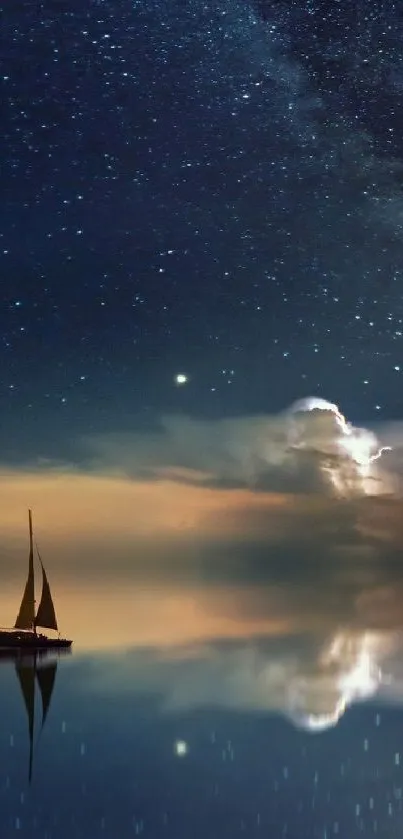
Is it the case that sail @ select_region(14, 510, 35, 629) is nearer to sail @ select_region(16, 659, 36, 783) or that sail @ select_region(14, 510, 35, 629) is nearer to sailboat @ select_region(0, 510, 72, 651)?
sailboat @ select_region(0, 510, 72, 651)

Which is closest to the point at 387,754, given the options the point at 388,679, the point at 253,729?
the point at 253,729

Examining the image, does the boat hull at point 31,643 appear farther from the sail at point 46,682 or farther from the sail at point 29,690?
the sail at point 46,682

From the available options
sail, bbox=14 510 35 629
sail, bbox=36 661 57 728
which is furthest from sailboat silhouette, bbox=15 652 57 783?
sail, bbox=14 510 35 629

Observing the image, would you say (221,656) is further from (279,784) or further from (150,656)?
(279,784)

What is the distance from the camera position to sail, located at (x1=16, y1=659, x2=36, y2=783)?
1294 inches

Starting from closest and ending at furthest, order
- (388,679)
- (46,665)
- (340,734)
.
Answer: (340,734) < (388,679) < (46,665)

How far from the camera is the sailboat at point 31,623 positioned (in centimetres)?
5847

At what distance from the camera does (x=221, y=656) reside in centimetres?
6344

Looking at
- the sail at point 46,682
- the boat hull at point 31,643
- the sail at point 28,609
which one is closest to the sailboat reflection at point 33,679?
Result: the sail at point 46,682

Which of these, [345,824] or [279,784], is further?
[279,784]

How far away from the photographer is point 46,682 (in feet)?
156

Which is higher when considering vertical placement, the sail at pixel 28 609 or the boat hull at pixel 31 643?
the sail at pixel 28 609

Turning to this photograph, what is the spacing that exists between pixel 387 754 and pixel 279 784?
16.2 ft

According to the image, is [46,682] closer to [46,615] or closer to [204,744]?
[46,615]
